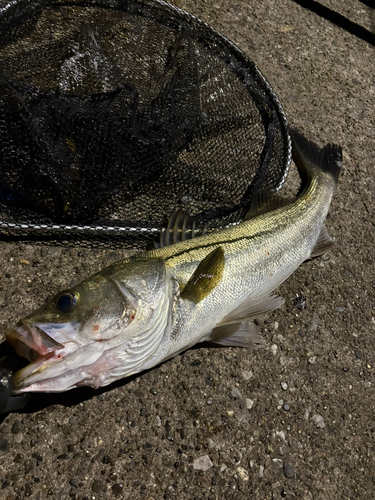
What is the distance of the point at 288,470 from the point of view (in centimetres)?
245

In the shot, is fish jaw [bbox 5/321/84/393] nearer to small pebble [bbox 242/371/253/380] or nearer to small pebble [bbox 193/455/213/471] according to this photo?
small pebble [bbox 193/455/213/471]

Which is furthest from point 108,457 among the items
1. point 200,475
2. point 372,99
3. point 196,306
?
point 372,99

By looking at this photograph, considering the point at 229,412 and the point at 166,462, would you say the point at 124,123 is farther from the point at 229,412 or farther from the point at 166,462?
the point at 166,462

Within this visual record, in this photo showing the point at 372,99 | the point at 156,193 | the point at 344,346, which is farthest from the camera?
the point at 372,99

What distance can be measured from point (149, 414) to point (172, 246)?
0.98m

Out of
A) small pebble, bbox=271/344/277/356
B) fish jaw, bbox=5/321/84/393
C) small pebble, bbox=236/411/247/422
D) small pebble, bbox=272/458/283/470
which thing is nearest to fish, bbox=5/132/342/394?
fish jaw, bbox=5/321/84/393

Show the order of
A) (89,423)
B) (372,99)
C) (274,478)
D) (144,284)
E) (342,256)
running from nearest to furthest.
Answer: (144,284) → (89,423) → (274,478) → (342,256) → (372,99)

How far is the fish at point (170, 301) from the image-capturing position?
1.75 m

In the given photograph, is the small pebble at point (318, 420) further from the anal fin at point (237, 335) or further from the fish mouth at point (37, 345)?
the fish mouth at point (37, 345)

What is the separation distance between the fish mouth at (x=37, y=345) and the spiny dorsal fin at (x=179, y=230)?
93 centimetres

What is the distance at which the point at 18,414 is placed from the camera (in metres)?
2.15

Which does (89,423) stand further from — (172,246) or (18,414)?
(172,246)

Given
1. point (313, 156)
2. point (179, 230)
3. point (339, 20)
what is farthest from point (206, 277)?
point (339, 20)

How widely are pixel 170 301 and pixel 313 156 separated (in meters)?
2.01
